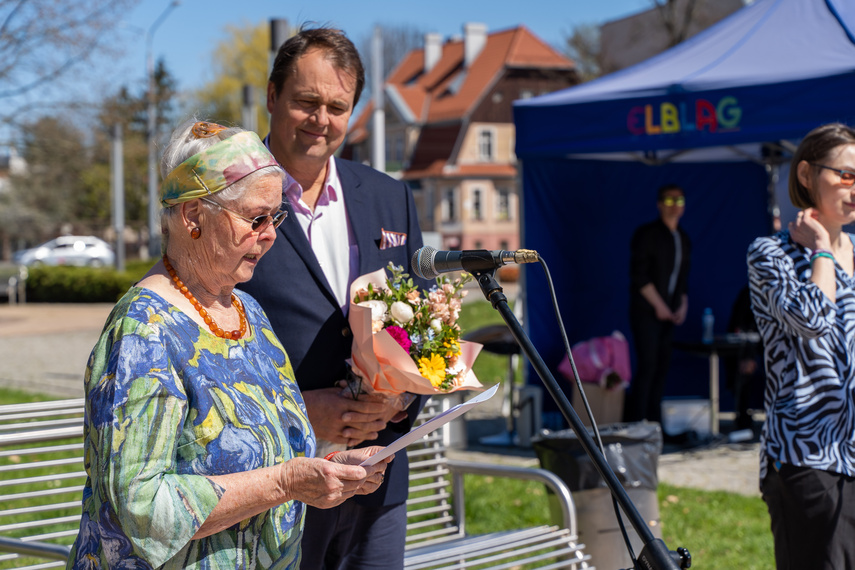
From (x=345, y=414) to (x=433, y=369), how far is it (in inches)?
10.8

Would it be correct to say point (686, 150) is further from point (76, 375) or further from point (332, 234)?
point (76, 375)

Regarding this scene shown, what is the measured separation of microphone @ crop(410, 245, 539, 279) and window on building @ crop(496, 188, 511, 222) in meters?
45.1

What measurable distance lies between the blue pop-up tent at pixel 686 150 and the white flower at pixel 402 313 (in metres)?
4.40

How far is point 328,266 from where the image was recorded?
2469 millimetres

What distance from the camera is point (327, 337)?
2367 mm

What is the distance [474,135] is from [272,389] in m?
44.7

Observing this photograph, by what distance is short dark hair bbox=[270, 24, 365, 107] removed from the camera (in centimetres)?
244

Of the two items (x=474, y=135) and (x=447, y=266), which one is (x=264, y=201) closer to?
(x=447, y=266)

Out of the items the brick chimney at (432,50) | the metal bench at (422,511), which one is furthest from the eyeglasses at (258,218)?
the brick chimney at (432,50)

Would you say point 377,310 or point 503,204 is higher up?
point 503,204

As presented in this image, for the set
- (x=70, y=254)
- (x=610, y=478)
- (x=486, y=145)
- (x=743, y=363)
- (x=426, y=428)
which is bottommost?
(x=743, y=363)

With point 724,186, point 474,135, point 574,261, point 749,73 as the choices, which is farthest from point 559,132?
point 474,135

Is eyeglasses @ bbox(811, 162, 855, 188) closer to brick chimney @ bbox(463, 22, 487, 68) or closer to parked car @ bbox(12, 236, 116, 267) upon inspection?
parked car @ bbox(12, 236, 116, 267)

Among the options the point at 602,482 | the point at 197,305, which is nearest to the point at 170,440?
the point at 197,305
